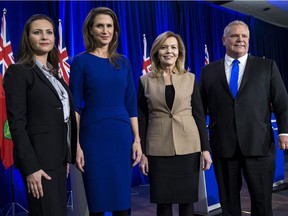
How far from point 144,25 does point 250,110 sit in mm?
4124

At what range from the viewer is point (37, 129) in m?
1.44

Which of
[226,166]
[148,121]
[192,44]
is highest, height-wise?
[192,44]

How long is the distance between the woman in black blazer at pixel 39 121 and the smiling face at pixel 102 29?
0.24 meters

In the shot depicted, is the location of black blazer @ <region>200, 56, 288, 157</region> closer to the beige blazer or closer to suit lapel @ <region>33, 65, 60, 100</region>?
the beige blazer

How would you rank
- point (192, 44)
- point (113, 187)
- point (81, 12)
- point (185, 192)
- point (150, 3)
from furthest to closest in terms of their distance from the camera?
point (192, 44) → point (150, 3) → point (81, 12) → point (185, 192) → point (113, 187)

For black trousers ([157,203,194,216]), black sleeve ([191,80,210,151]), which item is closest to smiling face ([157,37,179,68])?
black sleeve ([191,80,210,151])

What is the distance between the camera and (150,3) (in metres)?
6.09

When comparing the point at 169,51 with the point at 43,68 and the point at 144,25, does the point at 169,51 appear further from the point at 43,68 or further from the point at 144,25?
the point at 144,25

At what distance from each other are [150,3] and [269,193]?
4702 mm

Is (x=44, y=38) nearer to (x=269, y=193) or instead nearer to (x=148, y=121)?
(x=148, y=121)

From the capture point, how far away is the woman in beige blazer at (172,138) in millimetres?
1972

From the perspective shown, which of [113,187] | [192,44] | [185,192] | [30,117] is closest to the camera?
[30,117]

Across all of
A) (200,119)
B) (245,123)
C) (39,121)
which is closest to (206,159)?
(200,119)

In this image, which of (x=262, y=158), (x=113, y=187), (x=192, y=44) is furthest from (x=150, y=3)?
(x=113, y=187)
